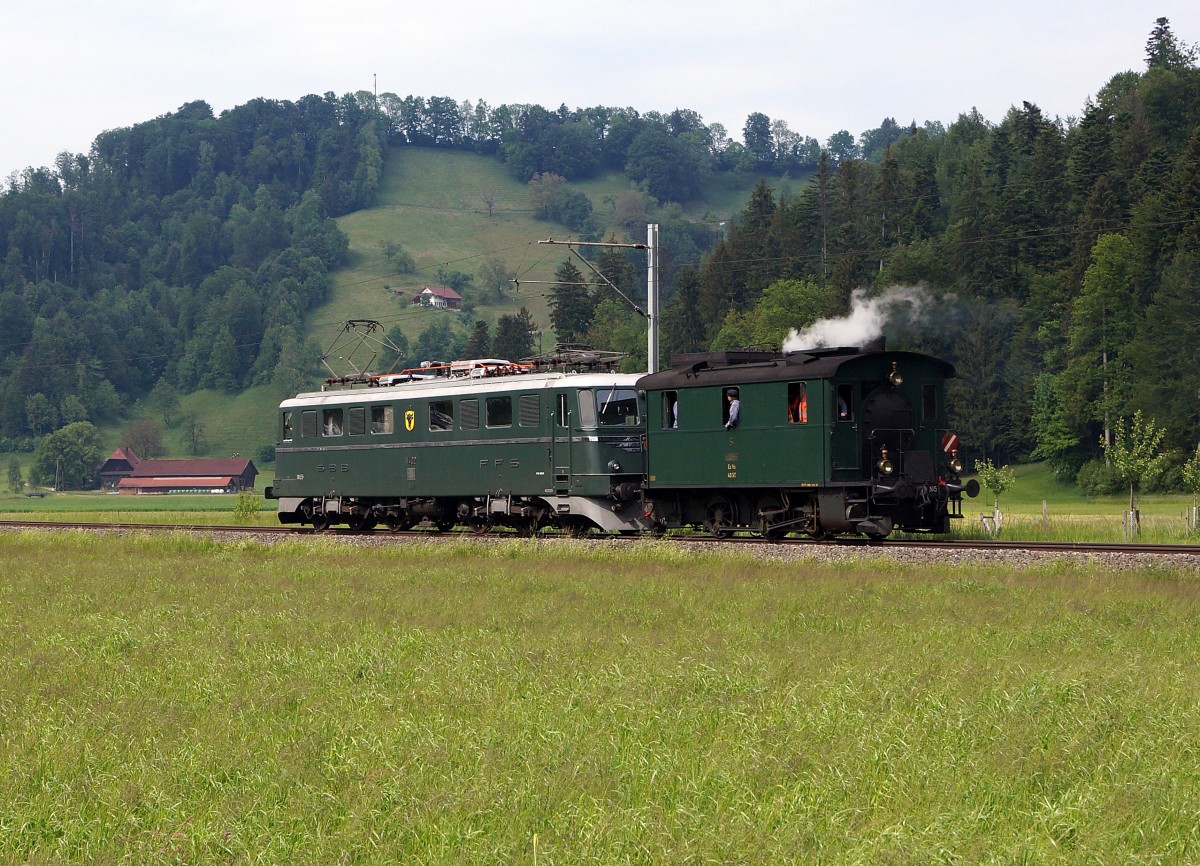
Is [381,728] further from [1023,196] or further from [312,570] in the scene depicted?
[1023,196]

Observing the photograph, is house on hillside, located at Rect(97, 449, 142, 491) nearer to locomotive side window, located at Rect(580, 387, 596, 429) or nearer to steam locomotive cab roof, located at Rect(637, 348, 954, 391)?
locomotive side window, located at Rect(580, 387, 596, 429)

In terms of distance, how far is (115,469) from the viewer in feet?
631

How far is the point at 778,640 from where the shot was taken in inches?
619

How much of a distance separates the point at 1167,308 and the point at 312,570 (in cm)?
6823

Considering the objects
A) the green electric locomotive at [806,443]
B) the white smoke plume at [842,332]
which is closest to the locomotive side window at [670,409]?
the green electric locomotive at [806,443]

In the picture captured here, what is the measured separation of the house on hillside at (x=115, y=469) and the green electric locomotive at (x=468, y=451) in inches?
6241

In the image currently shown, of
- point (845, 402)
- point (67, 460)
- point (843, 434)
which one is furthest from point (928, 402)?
point (67, 460)

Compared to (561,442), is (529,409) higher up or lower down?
higher up

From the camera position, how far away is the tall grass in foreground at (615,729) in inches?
324

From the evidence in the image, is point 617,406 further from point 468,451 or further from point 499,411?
point 468,451

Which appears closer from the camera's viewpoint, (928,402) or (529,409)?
(928,402)

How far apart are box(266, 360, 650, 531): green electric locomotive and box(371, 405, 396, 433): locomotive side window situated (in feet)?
0.15

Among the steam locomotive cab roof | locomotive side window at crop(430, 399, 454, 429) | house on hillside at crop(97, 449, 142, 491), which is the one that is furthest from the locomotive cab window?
house on hillside at crop(97, 449, 142, 491)

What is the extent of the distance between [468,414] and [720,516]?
812cm
